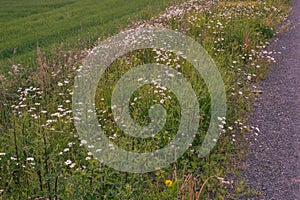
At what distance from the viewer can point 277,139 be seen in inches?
178

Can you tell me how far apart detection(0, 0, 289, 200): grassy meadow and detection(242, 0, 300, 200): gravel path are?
0.54 feet

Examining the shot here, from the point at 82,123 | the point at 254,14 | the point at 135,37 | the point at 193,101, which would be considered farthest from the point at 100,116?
the point at 254,14

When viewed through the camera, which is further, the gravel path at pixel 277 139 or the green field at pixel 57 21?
the green field at pixel 57 21

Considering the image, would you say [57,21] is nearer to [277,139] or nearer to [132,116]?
[132,116]

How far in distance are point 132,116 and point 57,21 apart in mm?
8777

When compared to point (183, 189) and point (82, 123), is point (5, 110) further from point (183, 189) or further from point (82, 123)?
point (183, 189)

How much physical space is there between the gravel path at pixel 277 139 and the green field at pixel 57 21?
3674 millimetres

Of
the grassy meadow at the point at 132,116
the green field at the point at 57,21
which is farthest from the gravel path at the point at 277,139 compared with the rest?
the green field at the point at 57,21

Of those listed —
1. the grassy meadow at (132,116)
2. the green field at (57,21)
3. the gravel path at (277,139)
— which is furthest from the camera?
the green field at (57,21)

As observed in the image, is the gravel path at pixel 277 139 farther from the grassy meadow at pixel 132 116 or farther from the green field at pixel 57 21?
the green field at pixel 57 21

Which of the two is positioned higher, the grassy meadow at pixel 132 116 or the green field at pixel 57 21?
the green field at pixel 57 21

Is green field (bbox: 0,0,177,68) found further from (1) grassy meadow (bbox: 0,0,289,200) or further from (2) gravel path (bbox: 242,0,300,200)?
(2) gravel path (bbox: 242,0,300,200)

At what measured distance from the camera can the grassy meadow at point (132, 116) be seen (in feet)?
11.3

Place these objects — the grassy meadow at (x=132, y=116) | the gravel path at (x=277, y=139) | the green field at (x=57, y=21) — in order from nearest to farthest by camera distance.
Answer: the grassy meadow at (x=132, y=116), the gravel path at (x=277, y=139), the green field at (x=57, y=21)
